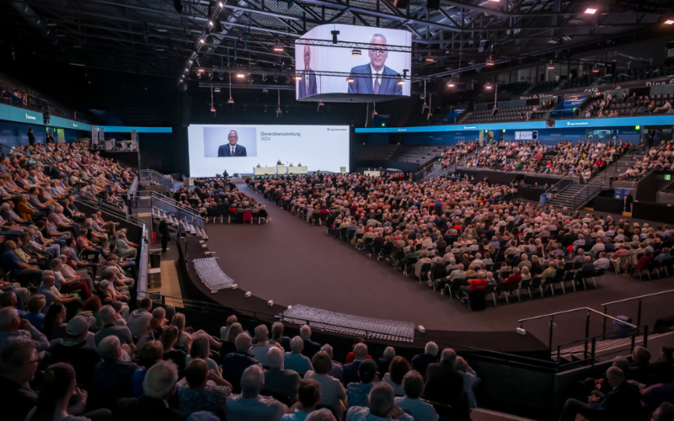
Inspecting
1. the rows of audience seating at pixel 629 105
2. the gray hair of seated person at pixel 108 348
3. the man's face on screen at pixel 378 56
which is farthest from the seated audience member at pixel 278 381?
the rows of audience seating at pixel 629 105

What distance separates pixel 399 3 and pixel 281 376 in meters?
9.61

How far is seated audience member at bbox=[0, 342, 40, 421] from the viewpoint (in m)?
2.49

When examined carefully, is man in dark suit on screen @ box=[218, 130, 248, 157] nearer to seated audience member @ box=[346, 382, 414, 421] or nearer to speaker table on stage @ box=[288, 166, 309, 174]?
speaker table on stage @ box=[288, 166, 309, 174]

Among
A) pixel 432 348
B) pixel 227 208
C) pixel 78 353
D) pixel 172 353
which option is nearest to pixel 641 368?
pixel 432 348

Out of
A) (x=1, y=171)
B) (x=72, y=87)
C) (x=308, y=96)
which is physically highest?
(x=72, y=87)

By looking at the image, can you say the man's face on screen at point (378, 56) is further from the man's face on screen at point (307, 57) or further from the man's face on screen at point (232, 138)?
the man's face on screen at point (232, 138)

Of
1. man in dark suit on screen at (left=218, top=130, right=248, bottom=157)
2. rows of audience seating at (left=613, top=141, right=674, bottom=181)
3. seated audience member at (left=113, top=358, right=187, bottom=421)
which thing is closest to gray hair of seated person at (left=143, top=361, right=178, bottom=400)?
seated audience member at (left=113, top=358, right=187, bottom=421)

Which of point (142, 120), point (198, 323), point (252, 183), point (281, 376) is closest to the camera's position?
point (281, 376)

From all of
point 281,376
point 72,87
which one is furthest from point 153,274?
point 72,87

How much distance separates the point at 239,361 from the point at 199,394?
896 mm

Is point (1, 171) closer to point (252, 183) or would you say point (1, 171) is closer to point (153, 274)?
point (153, 274)

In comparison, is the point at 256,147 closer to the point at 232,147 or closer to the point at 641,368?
the point at 232,147

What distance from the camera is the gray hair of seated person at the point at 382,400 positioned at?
2.53 m

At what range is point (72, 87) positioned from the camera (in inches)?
1206
